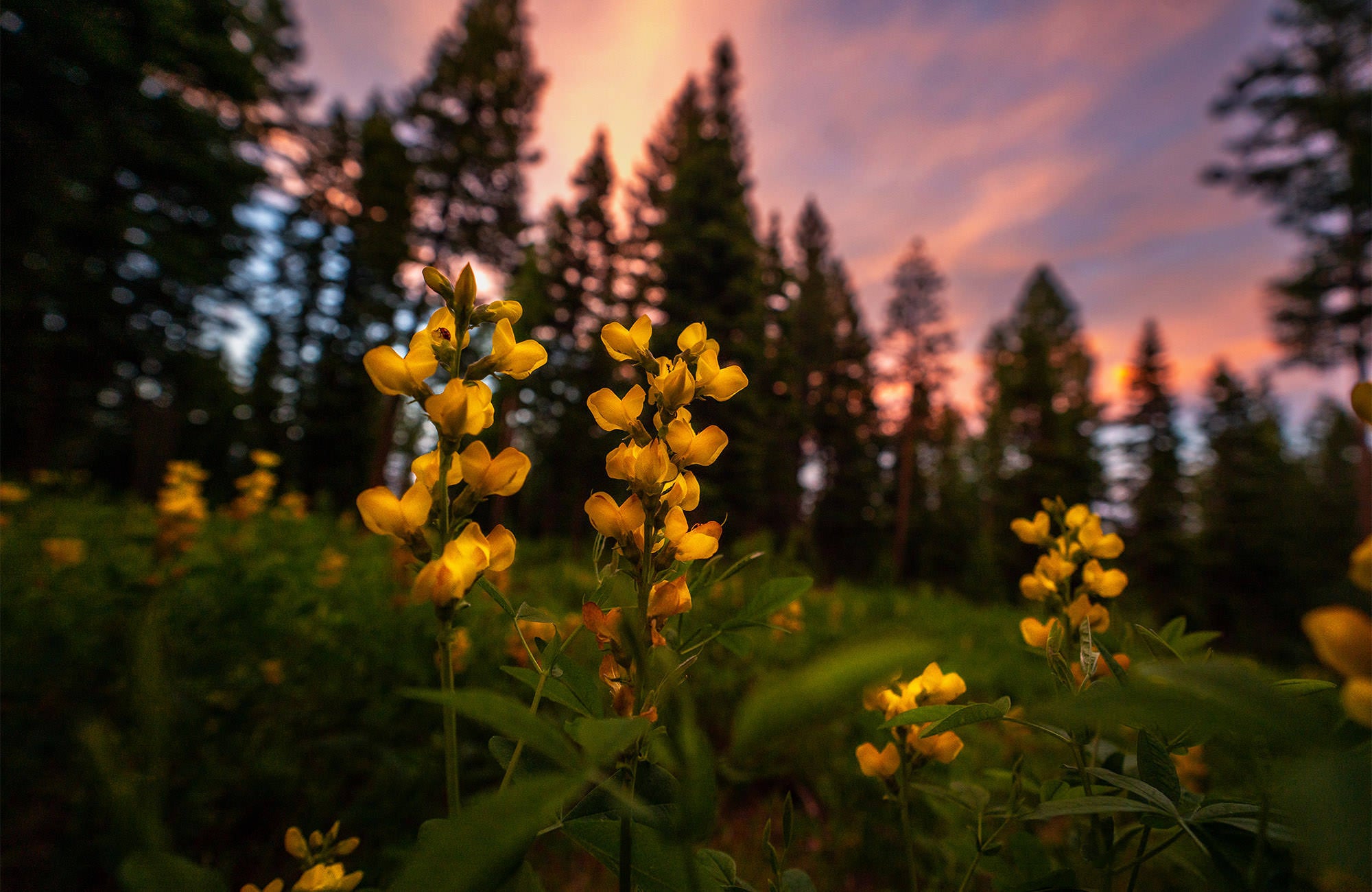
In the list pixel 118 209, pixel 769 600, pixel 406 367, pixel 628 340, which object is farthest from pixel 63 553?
pixel 118 209

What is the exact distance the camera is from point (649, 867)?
424 millimetres

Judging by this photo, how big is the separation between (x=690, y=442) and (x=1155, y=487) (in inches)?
708

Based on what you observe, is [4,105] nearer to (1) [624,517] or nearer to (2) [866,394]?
(1) [624,517]

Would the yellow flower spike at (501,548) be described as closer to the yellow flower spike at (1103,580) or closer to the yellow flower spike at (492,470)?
the yellow flower spike at (492,470)

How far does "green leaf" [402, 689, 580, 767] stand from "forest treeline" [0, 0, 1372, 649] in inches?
278

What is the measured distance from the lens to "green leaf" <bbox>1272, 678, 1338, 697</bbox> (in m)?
0.48

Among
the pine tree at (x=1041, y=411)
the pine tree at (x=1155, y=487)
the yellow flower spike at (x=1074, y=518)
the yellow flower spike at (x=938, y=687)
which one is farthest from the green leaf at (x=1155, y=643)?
the pine tree at (x=1155, y=487)

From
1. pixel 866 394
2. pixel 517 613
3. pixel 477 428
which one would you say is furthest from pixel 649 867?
pixel 866 394

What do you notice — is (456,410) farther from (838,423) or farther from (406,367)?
(838,423)

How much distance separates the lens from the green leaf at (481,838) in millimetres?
250

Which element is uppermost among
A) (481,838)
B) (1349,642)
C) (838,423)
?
(838,423)

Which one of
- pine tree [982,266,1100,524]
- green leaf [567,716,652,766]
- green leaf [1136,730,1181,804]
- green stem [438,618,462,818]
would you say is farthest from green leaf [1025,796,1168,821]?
pine tree [982,266,1100,524]

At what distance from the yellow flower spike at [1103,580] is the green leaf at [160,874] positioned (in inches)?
36.2

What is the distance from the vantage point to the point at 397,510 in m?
0.49
